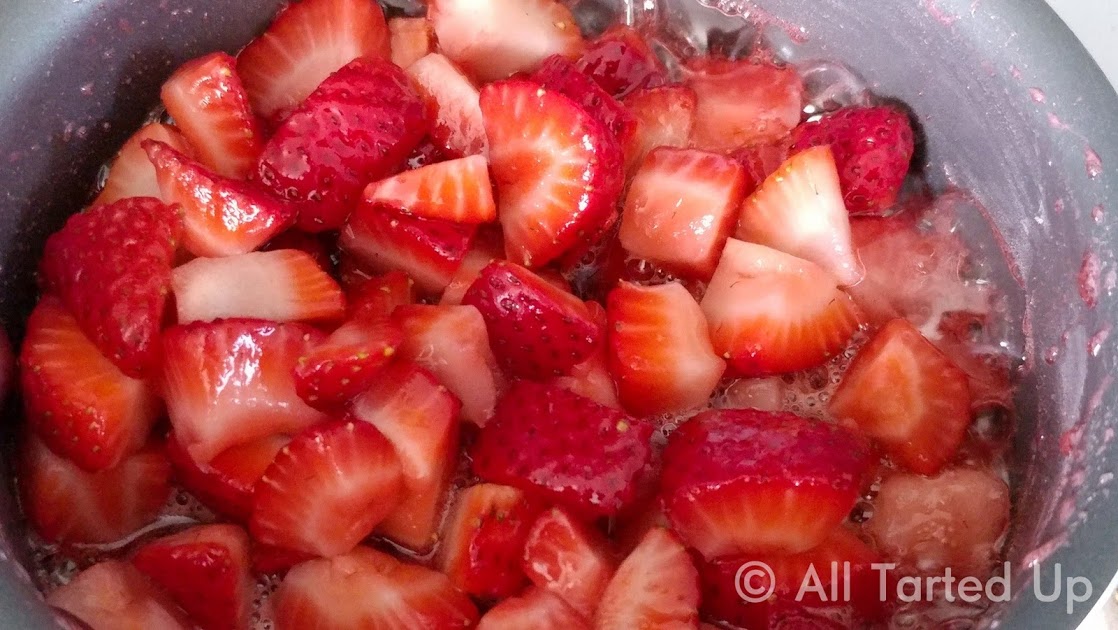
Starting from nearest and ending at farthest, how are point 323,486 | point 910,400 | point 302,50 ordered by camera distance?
1. point 323,486
2. point 910,400
3. point 302,50

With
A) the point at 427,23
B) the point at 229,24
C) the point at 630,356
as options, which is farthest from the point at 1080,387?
the point at 229,24

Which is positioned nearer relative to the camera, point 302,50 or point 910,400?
point 910,400

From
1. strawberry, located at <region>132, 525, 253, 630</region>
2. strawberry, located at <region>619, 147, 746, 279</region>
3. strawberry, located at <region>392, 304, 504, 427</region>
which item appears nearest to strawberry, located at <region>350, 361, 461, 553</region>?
strawberry, located at <region>392, 304, 504, 427</region>

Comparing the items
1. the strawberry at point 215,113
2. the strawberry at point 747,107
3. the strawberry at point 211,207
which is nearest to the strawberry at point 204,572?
the strawberry at point 211,207

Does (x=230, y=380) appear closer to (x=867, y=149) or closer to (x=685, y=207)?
(x=685, y=207)

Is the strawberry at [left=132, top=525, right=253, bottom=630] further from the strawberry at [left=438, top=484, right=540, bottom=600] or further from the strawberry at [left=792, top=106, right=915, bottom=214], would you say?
the strawberry at [left=792, top=106, right=915, bottom=214]

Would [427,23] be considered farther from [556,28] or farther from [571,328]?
[571,328]

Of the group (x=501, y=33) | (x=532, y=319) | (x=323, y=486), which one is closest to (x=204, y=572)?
(x=323, y=486)

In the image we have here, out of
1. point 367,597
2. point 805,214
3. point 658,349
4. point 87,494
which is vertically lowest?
point 87,494
